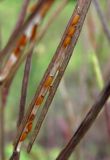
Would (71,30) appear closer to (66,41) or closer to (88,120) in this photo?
(66,41)

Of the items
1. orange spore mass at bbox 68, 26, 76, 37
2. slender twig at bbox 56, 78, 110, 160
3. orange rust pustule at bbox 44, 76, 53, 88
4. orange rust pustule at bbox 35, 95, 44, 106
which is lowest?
slender twig at bbox 56, 78, 110, 160

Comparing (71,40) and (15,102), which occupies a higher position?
(71,40)

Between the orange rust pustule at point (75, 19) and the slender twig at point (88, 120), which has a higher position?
the orange rust pustule at point (75, 19)

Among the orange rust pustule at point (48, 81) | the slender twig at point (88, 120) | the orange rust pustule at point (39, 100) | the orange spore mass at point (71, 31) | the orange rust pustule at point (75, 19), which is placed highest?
the orange rust pustule at point (75, 19)

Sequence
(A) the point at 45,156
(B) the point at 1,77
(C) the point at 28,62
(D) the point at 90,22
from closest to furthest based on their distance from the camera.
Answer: (C) the point at 28,62 < (B) the point at 1,77 < (D) the point at 90,22 < (A) the point at 45,156

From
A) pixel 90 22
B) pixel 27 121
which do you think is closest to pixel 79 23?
A: pixel 27 121

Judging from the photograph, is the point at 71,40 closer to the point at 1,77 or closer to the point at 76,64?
the point at 1,77

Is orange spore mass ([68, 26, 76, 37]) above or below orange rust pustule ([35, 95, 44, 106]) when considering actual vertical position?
above

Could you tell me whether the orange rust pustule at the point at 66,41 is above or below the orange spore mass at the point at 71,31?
below
